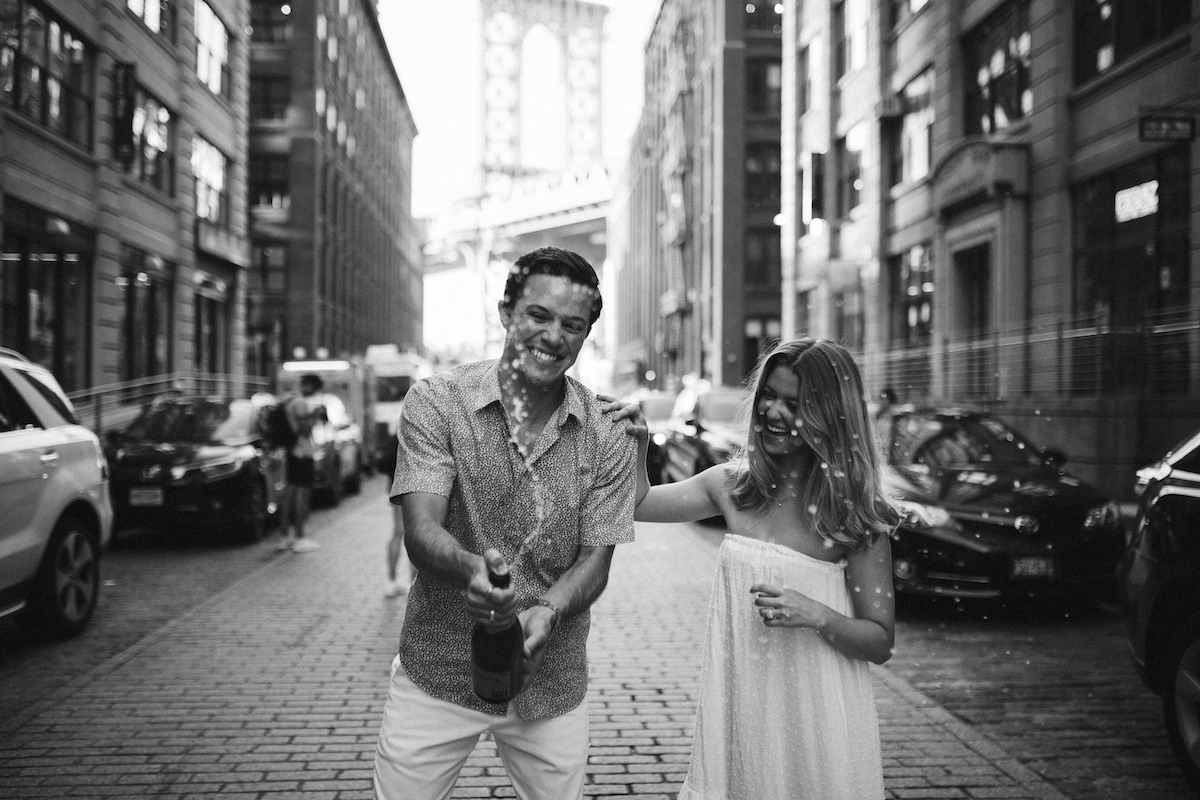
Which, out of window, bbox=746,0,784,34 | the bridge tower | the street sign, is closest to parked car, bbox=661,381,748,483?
the street sign

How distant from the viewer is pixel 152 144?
2361 cm

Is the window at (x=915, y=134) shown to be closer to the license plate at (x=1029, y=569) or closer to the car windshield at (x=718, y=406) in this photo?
the car windshield at (x=718, y=406)

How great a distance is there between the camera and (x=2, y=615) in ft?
20.0

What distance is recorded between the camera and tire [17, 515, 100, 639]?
6.65m

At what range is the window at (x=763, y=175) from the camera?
44.3 meters

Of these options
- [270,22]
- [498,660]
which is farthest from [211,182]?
[498,660]

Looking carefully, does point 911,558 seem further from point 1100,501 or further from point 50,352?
point 50,352

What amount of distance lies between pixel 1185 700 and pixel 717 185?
42007mm

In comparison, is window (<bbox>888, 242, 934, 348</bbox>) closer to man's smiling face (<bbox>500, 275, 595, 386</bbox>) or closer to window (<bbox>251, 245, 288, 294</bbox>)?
man's smiling face (<bbox>500, 275, 595, 386</bbox>)

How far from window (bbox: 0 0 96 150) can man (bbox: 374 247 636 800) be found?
1778 cm

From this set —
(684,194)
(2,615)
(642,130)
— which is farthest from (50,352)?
(642,130)

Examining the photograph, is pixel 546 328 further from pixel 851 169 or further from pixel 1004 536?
pixel 851 169

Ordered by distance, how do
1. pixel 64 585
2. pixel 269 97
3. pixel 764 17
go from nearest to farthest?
pixel 64 585 → pixel 269 97 → pixel 764 17

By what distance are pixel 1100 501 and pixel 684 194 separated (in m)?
47.0
